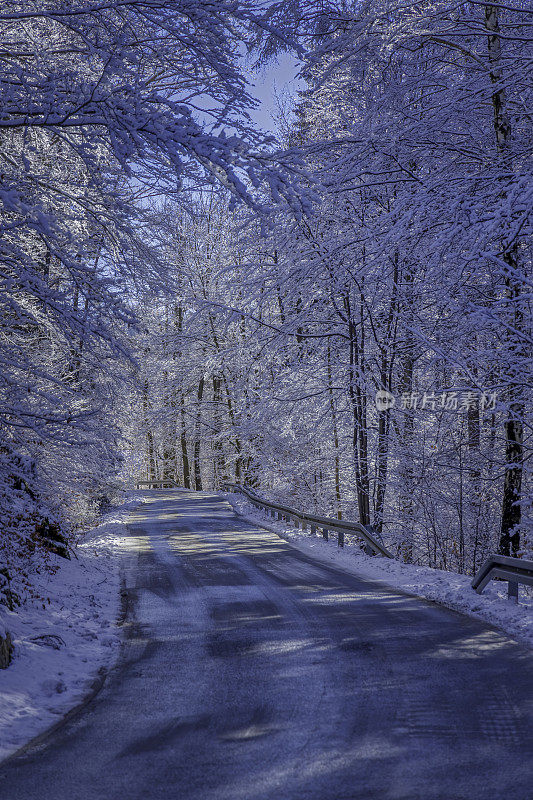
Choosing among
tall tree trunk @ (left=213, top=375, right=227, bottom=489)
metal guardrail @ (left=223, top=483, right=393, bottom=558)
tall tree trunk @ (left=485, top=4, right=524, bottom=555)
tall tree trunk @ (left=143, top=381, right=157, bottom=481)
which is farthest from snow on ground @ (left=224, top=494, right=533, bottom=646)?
tall tree trunk @ (left=143, top=381, right=157, bottom=481)

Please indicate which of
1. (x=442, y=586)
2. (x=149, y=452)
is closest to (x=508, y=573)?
(x=442, y=586)

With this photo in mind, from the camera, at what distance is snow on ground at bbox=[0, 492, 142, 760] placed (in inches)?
210

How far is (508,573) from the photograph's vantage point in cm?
830

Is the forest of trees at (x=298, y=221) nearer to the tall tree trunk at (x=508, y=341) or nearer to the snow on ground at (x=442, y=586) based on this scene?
the tall tree trunk at (x=508, y=341)

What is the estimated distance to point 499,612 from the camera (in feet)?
26.1

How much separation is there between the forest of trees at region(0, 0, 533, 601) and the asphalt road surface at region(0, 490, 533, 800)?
234 cm

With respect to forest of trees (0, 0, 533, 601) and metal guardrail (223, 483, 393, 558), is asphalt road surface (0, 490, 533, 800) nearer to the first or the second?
forest of trees (0, 0, 533, 601)

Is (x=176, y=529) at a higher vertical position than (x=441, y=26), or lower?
lower

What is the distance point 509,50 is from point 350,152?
251cm

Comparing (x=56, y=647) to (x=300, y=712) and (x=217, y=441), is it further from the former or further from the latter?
(x=217, y=441)

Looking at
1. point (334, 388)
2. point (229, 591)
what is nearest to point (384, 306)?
point (334, 388)

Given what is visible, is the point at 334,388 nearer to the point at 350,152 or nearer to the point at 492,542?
the point at 492,542

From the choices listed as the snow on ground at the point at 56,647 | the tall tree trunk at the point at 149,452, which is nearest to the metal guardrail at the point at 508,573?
the snow on ground at the point at 56,647

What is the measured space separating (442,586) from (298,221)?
609 centimetres
